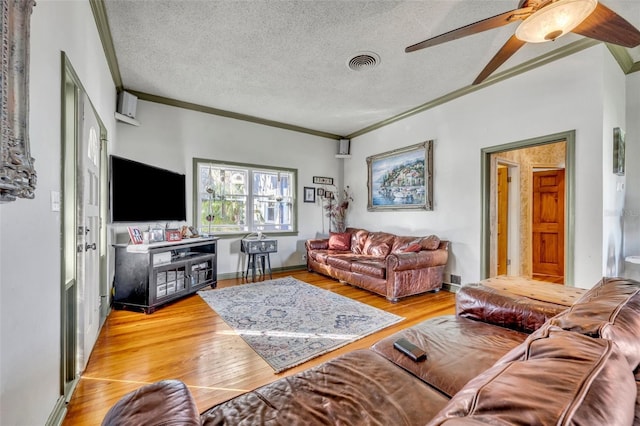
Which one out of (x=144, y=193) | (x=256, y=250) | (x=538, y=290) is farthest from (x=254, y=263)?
(x=538, y=290)

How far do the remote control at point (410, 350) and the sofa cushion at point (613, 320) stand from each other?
57 centimetres

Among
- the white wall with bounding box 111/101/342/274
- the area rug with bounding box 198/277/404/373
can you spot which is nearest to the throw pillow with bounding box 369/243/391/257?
the area rug with bounding box 198/277/404/373

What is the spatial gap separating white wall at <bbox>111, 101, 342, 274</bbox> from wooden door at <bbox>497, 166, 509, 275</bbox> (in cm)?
312

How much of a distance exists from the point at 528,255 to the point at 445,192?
1.87 metres

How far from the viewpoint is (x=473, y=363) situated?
4.22 feet

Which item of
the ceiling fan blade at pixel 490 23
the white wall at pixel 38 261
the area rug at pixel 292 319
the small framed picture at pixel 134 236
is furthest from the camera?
the small framed picture at pixel 134 236

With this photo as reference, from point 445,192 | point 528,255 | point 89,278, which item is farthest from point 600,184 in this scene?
point 89,278

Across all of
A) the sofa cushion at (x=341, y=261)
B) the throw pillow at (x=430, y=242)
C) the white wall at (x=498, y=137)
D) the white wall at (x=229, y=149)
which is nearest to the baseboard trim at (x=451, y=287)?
the white wall at (x=498, y=137)

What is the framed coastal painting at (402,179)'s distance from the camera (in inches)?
175

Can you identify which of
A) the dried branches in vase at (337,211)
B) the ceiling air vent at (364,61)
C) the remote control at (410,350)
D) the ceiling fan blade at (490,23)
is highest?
the ceiling air vent at (364,61)

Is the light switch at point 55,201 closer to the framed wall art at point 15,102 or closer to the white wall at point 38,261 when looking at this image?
the white wall at point 38,261

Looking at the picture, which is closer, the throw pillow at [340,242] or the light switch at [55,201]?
the light switch at [55,201]

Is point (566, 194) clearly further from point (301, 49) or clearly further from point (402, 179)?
point (301, 49)

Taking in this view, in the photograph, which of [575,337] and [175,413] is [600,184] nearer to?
[575,337]
